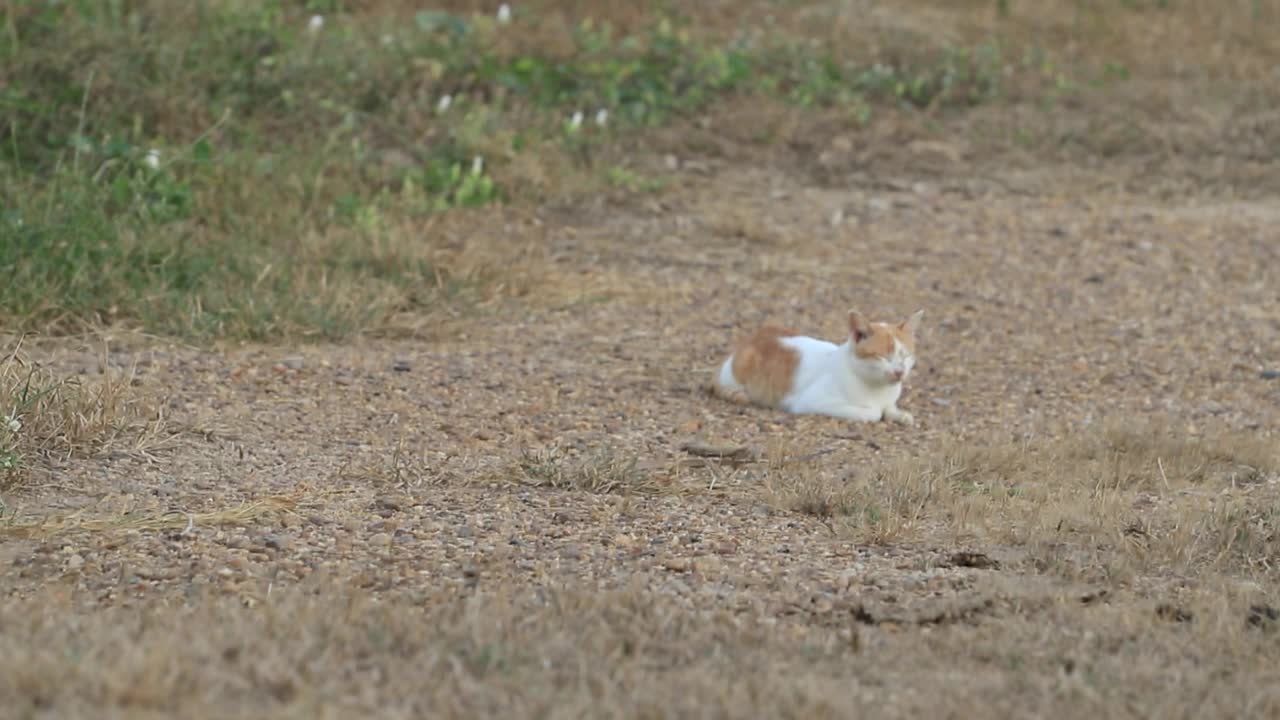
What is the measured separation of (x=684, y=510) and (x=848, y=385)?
1.49 metres

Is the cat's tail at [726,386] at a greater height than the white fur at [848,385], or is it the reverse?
the white fur at [848,385]

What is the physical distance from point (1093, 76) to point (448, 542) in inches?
325

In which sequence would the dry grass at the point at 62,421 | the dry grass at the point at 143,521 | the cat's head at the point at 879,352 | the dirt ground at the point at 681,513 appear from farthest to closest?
the cat's head at the point at 879,352
the dry grass at the point at 62,421
the dry grass at the point at 143,521
the dirt ground at the point at 681,513

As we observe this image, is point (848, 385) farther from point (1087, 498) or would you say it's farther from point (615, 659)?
point (615, 659)

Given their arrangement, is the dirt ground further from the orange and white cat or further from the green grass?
the green grass

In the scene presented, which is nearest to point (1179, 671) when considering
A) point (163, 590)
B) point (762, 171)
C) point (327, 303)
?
point (163, 590)

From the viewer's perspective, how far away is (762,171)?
9.94m

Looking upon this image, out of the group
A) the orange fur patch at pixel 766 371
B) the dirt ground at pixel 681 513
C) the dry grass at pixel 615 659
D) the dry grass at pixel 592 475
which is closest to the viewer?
the dry grass at pixel 615 659

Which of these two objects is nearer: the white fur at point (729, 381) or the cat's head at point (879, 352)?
the cat's head at point (879, 352)

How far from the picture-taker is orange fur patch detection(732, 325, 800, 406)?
623 centimetres

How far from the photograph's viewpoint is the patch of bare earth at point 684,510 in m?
3.38

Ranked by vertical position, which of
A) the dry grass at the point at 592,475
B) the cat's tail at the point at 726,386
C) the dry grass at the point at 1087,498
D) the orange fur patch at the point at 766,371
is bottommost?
the cat's tail at the point at 726,386

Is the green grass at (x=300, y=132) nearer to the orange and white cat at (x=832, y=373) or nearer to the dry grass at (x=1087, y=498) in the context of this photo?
the orange and white cat at (x=832, y=373)

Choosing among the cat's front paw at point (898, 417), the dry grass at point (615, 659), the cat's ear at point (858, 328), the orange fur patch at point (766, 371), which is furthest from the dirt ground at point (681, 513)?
the cat's ear at point (858, 328)
